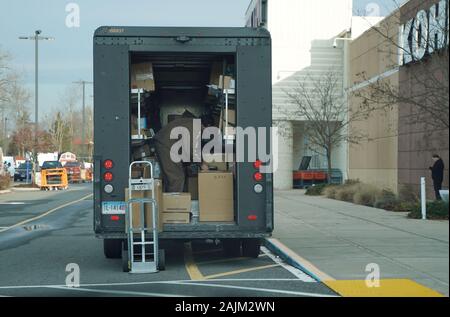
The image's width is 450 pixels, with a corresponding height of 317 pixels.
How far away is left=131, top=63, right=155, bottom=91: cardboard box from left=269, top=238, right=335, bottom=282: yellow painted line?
3707 millimetres

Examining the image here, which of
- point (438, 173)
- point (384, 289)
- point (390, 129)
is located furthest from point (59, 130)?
point (384, 289)

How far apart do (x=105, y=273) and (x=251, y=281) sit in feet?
7.76

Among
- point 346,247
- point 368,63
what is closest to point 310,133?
point 368,63

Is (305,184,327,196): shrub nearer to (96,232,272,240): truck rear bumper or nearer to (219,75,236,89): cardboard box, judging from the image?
(219,75,236,89): cardboard box

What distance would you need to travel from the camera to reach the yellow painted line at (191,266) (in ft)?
33.5

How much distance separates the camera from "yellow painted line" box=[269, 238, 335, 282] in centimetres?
965

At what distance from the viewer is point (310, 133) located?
116ft

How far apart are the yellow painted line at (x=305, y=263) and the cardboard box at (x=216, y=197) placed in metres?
1.32

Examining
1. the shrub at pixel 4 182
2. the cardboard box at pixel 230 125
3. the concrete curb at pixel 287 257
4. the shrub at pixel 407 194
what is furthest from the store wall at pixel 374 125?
the shrub at pixel 4 182

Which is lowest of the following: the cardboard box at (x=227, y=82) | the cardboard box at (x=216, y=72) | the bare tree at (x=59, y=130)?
the cardboard box at (x=227, y=82)

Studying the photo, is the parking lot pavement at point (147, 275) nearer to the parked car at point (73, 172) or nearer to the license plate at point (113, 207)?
the license plate at point (113, 207)

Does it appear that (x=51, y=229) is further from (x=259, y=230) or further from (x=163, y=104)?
(x=259, y=230)

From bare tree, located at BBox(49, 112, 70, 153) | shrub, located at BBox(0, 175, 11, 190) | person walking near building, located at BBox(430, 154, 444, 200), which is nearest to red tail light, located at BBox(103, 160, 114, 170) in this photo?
person walking near building, located at BBox(430, 154, 444, 200)

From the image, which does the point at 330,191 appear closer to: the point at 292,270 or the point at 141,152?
the point at 141,152
